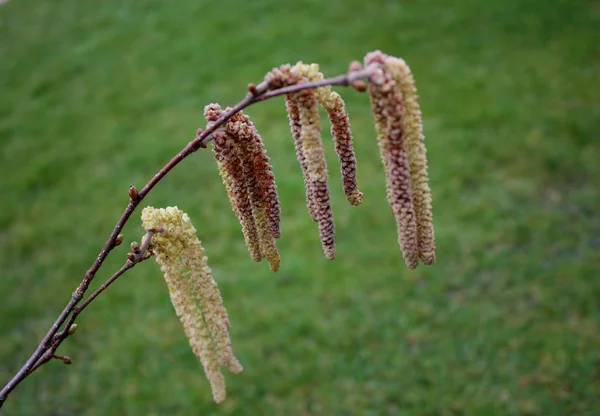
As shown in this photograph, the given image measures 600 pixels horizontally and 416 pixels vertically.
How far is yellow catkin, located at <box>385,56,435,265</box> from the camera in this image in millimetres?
800

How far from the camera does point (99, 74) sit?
5.28 meters

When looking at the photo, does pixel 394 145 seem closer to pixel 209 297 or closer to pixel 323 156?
pixel 323 156

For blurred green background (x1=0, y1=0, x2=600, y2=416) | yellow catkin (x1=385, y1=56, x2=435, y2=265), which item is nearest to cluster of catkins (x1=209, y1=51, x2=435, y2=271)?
yellow catkin (x1=385, y1=56, x2=435, y2=265)

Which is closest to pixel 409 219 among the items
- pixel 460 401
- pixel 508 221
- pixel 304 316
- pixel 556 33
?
pixel 460 401

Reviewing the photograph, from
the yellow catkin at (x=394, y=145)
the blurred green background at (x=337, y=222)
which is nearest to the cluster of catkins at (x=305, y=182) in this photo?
the yellow catkin at (x=394, y=145)

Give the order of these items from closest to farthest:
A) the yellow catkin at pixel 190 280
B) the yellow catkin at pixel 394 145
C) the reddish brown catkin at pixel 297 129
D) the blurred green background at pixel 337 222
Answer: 1. the yellow catkin at pixel 394 145
2. the reddish brown catkin at pixel 297 129
3. the yellow catkin at pixel 190 280
4. the blurred green background at pixel 337 222

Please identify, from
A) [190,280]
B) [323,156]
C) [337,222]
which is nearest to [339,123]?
[323,156]

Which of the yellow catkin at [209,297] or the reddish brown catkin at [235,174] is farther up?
the reddish brown catkin at [235,174]

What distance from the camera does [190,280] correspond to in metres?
1.08

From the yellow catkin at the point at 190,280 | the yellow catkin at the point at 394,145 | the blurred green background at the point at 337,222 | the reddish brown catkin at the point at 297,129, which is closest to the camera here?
the yellow catkin at the point at 394,145

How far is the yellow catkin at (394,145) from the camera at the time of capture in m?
0.79

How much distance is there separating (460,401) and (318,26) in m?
3.62

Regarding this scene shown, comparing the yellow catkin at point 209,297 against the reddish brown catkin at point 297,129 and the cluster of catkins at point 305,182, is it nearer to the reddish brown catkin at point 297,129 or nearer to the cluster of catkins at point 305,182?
the cluster of catkins at point 305,182

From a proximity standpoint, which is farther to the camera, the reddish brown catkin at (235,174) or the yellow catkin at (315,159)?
the reddish brown catkin at (235,174)
